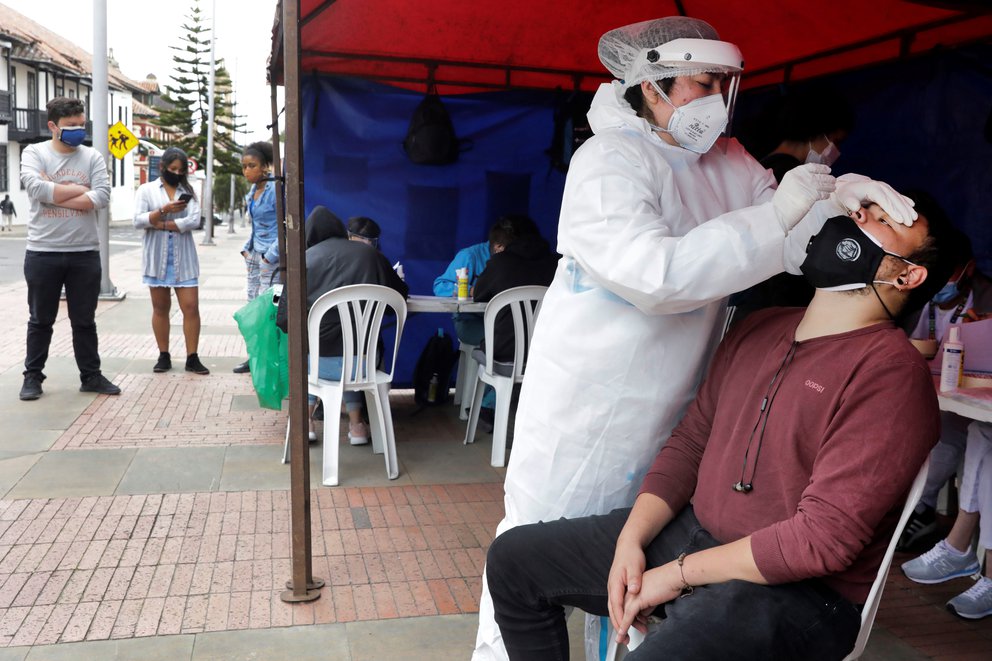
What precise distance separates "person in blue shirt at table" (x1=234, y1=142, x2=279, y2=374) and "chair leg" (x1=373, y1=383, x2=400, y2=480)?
2.33 metres

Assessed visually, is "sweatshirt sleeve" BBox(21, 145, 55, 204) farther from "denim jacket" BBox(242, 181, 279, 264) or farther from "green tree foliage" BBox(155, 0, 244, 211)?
"green tree foliage" BBox(155, 0, 244, 211)

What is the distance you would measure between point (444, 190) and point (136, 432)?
109 inches

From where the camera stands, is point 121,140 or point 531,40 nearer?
point 531,40

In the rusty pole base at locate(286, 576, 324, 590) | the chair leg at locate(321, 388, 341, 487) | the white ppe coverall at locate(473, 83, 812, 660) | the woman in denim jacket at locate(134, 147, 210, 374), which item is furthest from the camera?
the woman in denim jacket at locate(134, 147, 210, 374)

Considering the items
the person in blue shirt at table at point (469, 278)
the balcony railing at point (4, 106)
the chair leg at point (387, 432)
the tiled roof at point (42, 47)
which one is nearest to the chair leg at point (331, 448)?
the chair leg at point (387, 432)

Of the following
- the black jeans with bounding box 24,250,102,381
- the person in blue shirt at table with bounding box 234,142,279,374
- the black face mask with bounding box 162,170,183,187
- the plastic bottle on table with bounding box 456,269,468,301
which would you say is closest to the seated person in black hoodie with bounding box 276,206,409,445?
the plastic bottle on table with bounding box 456,269,468,301

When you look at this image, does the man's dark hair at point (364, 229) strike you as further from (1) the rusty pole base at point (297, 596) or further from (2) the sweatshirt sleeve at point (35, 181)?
(1) the rusty pole base at point (297, 596)

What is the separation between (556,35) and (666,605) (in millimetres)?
4569

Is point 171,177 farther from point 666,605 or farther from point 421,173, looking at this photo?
point 666,605

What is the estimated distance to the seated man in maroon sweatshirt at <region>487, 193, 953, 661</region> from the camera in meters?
1.69

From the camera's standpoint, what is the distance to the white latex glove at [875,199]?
5.96 feet

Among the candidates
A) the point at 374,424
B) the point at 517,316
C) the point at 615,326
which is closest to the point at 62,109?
the point at 374,424

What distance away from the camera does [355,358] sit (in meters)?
4.80

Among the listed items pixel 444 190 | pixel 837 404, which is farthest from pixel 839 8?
pixel 837 404
